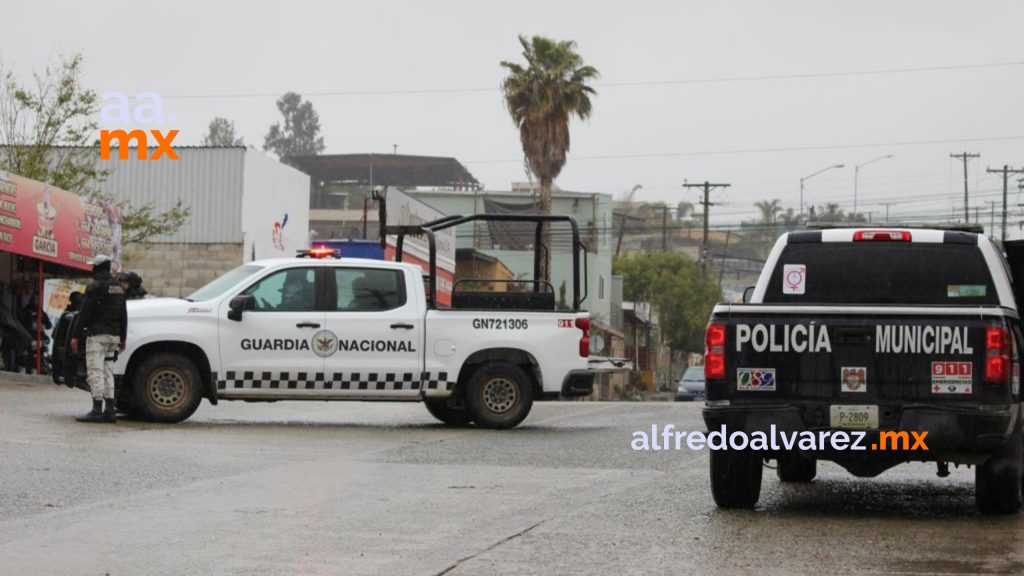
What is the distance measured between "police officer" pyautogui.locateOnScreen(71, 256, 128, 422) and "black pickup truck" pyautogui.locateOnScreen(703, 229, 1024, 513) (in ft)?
26.4

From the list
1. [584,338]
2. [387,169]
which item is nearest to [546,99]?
[584,338]

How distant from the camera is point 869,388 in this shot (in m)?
9.64

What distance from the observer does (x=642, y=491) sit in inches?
452

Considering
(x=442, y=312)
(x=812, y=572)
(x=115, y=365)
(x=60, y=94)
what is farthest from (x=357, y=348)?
(x=60, y=94)

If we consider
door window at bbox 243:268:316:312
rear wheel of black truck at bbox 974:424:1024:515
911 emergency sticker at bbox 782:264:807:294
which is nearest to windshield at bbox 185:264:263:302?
door window at bbox 243:268:316:312

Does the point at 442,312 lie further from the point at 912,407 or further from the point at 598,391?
the point at 598,391

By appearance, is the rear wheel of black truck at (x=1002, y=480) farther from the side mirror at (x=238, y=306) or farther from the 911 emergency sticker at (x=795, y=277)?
the side mirror at (x=238, y=306)

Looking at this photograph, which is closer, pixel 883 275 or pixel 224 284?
pixel 883 275

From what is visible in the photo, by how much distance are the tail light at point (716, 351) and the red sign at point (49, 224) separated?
57.8ft

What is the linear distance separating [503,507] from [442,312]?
23.4 ft

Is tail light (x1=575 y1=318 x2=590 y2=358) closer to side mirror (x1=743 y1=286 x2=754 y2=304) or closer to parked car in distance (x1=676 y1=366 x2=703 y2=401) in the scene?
side mirror (x1=743 y1=286 x2=754 y2=304)

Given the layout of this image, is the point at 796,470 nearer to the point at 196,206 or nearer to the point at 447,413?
the point at 447,413

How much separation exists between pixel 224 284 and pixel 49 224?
10606 millimetres

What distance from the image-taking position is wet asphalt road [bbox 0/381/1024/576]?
8.02 meters
